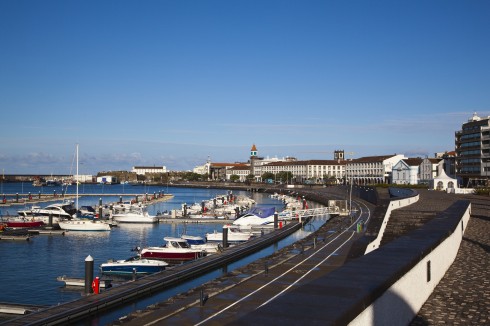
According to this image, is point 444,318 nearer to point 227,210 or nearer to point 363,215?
point 363,215

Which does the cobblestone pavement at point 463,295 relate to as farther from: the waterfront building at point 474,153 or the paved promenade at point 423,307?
the waterfront building at point 474,153

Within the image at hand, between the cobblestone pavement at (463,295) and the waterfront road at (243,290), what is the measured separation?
11.7 feet

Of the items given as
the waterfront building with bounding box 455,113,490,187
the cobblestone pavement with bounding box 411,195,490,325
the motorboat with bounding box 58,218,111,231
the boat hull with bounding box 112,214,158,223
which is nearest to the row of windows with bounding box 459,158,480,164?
the waterfront building with bounding box 455,113,490,187

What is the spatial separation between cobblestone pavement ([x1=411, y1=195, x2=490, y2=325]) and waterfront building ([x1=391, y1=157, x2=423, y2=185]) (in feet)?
431

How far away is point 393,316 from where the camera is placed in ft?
26.7

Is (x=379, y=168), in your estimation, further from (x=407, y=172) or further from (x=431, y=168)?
(x=431, y=168)

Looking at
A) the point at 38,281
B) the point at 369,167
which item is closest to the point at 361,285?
the point at 38,281

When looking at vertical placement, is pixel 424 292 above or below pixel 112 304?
above

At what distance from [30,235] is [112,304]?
110ft

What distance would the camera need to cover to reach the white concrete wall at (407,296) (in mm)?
7152

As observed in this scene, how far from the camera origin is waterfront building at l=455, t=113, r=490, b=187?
342 ft

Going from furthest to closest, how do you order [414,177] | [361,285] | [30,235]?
[414,177], [30,235], [361,285]

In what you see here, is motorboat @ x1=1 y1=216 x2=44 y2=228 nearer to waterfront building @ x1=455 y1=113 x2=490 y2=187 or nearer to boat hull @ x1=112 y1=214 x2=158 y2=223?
boat hull @ x1=112 y1=214 x2=158 y2=223

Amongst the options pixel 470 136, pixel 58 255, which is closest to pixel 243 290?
pixel 58 255
